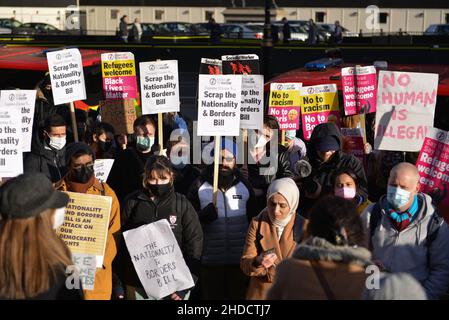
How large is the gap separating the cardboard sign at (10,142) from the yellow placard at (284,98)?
10.8 feet

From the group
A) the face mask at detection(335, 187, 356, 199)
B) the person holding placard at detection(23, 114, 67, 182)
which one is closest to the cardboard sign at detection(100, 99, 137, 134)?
the person holding placard at detection(23, 114, 67, 182)

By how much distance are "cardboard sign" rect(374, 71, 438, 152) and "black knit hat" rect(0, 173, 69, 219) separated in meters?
3.36

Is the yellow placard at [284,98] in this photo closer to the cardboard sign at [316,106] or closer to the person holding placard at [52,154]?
the cardboard sign at [316,106]

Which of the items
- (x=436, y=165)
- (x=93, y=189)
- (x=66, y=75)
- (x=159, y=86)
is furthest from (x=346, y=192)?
(x=66, y=75)

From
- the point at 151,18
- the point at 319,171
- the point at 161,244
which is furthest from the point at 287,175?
the point at 151,18

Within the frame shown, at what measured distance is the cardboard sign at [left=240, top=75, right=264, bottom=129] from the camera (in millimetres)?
7488

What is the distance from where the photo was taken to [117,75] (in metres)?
9.84

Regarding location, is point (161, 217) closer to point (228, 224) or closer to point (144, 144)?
point (228, 224)

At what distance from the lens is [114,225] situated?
550 centimetres

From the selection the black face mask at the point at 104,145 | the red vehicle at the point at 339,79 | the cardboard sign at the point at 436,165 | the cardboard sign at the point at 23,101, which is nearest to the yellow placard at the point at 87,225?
the cardboard sign at the point at 23,101

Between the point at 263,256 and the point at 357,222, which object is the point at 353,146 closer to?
the point at 263,256

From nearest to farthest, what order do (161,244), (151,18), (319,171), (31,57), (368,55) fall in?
1. (161,244)
2. (319,171)
3. (31,57)
4. (368,55)
5. (151,18)

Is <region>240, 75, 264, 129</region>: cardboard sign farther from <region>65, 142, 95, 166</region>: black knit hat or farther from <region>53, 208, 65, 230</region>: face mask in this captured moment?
<region>53, 208, 65, 230</region>: face mask
